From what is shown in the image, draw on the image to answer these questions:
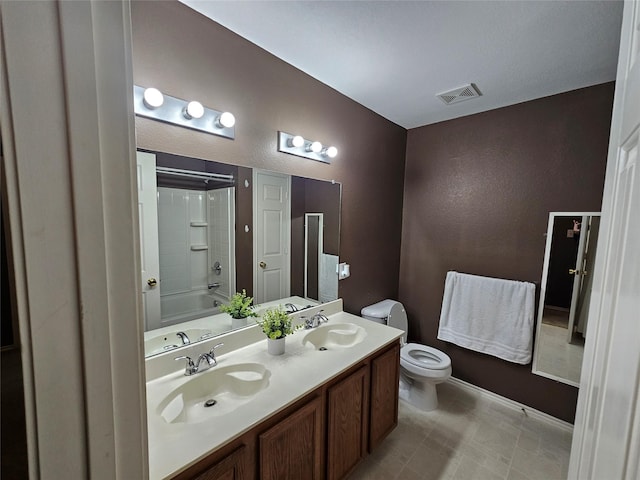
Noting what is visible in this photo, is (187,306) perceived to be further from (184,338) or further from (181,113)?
(181,113)

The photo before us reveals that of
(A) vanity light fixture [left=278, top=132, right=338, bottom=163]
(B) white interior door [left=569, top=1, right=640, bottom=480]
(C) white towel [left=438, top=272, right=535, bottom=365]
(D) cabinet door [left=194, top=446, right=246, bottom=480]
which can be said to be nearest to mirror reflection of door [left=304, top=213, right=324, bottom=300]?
(A) vanity light fixture [left=278, top=132, right=338, bottom=163]

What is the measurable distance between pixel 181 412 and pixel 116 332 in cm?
101

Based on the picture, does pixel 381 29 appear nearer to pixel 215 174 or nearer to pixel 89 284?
pixel 215 174

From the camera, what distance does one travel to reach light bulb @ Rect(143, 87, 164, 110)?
114cm

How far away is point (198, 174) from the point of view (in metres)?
1.39

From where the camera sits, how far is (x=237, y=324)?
1540 millimetres

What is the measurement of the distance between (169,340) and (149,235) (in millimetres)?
541

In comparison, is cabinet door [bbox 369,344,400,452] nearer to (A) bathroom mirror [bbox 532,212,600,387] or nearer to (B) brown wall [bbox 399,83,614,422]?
(B) brown wall [bbox 399,83,614,422]

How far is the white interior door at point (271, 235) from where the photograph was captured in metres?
1.67

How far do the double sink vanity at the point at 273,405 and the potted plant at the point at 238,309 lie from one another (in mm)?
64

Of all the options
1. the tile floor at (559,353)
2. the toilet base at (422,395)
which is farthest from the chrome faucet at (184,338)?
the tile floor at (559,353)

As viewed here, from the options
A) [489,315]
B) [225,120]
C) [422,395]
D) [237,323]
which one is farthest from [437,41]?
[422,395]

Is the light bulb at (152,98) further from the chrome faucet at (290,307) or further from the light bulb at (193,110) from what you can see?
the chrome faucet at (290,307)

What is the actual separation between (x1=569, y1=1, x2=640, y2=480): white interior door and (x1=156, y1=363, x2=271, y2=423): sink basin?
110 cm
